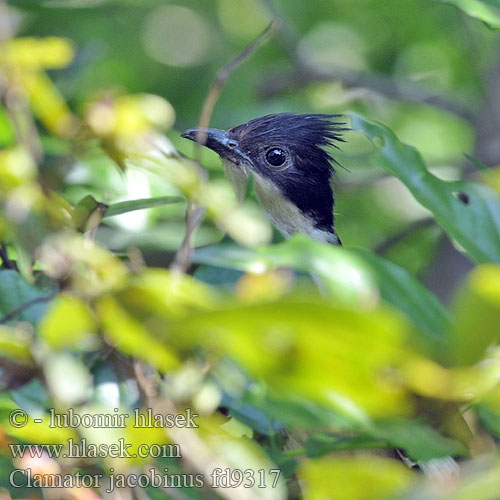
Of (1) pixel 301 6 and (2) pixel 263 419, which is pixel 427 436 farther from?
(1) pixel 301 6

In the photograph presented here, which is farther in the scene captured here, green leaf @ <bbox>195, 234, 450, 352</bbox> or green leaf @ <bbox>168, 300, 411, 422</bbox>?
green leaf @ <bbox>195, 234, 450, 352</bbox>

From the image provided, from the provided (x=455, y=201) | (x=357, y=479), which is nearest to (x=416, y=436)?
(x=357, y=479)

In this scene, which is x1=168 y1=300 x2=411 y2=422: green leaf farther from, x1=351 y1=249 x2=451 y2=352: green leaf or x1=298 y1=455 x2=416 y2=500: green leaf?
x1=351 y1=249 x2=451 y2=352: green leaf

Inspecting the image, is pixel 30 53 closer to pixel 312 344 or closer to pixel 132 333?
pixel 132 333

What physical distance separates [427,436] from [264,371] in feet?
1.15

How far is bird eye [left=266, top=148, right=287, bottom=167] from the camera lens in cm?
462

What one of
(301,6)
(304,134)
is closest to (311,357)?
(304,134)

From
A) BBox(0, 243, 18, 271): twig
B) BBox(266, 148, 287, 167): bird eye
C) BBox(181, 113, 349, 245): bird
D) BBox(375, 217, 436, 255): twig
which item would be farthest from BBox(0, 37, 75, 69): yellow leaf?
BBox(375, 217, 436, 255): twig

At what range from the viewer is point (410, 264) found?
564 centimetres

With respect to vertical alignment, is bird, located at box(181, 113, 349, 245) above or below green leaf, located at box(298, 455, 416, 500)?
below

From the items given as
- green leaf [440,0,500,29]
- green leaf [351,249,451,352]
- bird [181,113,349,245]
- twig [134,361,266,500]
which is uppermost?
green leaf [440,0,500,29]

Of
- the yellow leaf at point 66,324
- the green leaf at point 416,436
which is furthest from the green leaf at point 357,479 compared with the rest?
the yellow leaf at point 66,324

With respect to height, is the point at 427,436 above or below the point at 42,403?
above

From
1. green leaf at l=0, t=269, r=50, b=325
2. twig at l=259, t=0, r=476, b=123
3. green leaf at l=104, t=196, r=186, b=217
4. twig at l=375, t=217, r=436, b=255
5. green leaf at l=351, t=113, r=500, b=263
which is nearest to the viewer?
green leaf at l=351, t=113, r=500, b=263
